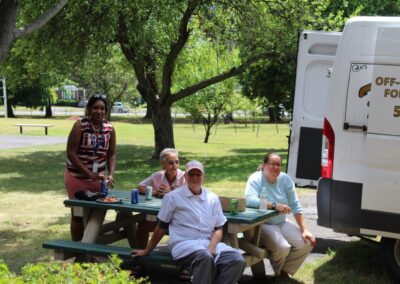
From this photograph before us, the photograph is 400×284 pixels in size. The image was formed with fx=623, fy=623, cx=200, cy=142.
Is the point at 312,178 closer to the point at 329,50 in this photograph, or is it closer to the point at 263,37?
the point at 329,50

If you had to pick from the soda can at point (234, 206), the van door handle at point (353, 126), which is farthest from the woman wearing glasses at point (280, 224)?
the van door handle at point (353, 126)

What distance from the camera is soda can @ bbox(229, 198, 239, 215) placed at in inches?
213

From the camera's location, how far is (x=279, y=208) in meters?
5.71

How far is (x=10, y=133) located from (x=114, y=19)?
68.1ft

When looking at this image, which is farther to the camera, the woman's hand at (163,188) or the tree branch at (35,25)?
the woman's hand at (163,188)

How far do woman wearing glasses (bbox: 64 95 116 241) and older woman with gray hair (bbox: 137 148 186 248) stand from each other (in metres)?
0.45

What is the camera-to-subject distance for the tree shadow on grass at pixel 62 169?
500 inches

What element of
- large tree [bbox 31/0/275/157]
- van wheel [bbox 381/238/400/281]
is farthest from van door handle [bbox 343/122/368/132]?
large tree [bbox 31/0/275/157]

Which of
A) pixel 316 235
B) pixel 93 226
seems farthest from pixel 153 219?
pixel 316 235

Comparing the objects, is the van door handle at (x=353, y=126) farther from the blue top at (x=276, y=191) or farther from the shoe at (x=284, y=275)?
the shoe at (x=284, y=275)

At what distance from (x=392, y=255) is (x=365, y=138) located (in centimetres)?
117

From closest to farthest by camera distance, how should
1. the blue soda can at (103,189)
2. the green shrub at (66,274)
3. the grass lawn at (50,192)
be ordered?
the green shrub at (66,274), the blue soda can at (103,189), the grass lawn at (50,192)

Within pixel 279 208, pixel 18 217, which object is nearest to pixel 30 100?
pixel 18 217

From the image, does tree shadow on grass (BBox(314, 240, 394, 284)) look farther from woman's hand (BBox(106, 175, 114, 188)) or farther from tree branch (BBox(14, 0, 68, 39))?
tree branch (BBox(14, 0, 68, 39))
